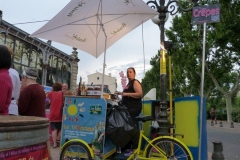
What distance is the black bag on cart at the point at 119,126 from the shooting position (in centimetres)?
435

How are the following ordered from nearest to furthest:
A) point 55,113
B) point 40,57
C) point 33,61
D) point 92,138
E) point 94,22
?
point 92,138 → point 94,22 → point 55,113 → point 33,61 → point 40,57

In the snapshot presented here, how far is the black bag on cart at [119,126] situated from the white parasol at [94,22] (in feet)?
7.32

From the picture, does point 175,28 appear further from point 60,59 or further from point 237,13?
point 60,59

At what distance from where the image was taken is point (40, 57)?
2716 cm

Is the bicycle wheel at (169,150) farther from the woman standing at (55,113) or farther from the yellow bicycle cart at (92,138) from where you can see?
the woman standing at (55,113)

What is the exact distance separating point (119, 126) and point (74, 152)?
1038mm

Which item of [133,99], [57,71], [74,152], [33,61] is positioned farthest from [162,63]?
[57,71]

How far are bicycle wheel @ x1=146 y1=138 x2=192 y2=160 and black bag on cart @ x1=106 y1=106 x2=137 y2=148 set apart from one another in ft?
1.47

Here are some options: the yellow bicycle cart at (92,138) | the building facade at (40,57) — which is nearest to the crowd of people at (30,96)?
the yellow bicycle cart at (92,138)

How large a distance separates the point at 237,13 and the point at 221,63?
26.1 ft

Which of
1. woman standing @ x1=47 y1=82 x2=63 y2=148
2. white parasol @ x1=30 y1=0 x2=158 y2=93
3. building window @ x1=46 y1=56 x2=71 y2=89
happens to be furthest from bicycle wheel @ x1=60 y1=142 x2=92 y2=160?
building window @ x1=46 y1=56 x2=71 y2=89

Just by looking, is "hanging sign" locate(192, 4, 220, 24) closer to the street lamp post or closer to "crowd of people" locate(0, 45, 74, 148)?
the street lamp post

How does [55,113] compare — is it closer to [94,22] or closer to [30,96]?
[94,22]

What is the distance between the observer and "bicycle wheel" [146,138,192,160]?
13.6 feet
